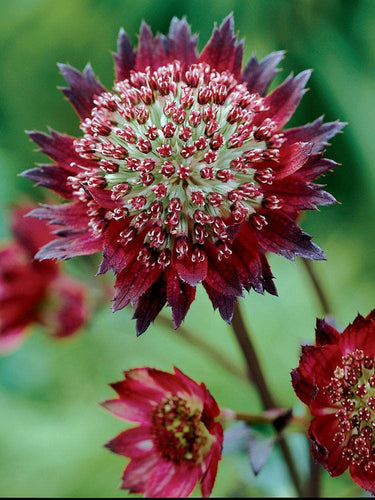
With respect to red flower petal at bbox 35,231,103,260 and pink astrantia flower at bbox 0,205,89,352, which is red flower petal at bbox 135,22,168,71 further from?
pink astrantia flower at bbox 0,205,89,352

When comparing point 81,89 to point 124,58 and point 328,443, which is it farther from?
point 328,443

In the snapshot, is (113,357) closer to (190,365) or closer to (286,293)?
(190,365)

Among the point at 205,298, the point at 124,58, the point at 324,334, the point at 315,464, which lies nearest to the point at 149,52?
the point at 124,58

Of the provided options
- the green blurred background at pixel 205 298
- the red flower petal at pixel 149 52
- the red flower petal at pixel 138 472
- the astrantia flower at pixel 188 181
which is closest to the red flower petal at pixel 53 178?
the astrantia flower at pixel 188 181

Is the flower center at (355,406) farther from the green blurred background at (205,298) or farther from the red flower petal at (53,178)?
the green blurred background at (205,298)

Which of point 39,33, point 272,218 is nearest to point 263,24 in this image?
point 39,33
